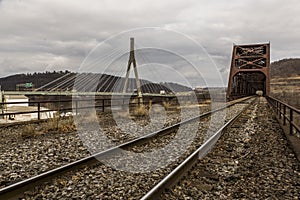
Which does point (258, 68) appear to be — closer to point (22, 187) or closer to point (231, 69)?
point (231, 69)

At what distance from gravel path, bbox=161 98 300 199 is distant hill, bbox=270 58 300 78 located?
470 feet

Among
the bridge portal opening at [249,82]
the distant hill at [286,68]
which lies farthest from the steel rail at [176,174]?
the distant hill at [286,68]

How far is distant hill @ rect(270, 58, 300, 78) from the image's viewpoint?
14179cm

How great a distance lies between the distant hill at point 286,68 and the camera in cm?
14179

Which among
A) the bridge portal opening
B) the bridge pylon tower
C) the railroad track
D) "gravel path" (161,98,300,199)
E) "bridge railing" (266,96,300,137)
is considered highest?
the bridge pylon tower

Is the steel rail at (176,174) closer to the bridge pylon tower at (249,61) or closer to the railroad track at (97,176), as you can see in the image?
the railroad track at (97,176)

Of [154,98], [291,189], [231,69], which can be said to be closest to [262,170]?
[291,189]

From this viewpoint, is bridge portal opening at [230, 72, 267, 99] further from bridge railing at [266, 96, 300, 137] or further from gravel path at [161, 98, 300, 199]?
gravel path at [161, 98, 300, 199]

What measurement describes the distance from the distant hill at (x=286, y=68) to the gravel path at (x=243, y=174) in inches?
5643

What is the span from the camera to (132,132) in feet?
33.8

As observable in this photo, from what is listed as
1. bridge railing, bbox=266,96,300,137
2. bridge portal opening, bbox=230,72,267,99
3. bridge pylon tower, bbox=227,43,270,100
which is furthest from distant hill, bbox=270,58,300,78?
bridge railing, bbox=266,96,300,137

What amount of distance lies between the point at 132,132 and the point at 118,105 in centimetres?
826

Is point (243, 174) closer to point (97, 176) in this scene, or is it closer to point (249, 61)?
point (97, 176)

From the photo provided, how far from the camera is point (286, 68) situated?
150 metres
